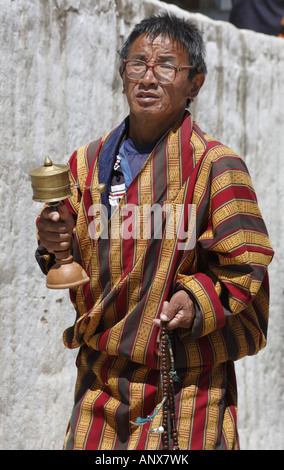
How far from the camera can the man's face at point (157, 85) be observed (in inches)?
123

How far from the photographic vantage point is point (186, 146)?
3.15m

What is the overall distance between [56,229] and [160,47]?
Answer: 2.66ft

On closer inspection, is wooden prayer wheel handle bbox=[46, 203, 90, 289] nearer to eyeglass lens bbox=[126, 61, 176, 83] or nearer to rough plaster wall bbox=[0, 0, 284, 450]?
eyeglass lens bbox=[126, 61, 176, 83]

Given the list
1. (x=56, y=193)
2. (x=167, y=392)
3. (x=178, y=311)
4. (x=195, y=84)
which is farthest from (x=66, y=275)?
(x=195, y=84)

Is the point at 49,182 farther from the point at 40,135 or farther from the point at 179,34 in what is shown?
the point at 40,135

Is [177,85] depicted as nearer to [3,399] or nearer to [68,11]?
[68,11]

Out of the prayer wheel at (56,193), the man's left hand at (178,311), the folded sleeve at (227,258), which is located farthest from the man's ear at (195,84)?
the man's left hand at (178,311)

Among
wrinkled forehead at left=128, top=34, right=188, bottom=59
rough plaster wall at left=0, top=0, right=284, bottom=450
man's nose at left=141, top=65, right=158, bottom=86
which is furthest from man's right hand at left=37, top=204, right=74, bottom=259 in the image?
rough plaster wall at left=0, top=0, right=284, bottom=450

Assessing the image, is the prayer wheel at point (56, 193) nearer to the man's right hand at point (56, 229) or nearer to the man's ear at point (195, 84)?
the man's right hand at point (56, 229)

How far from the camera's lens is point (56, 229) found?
10.1ft

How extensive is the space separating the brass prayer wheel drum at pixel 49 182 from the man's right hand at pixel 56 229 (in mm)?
138

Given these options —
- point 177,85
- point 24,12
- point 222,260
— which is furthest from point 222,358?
point 24,12

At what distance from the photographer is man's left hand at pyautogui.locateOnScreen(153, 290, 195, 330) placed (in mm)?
3006

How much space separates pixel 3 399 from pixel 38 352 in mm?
292
